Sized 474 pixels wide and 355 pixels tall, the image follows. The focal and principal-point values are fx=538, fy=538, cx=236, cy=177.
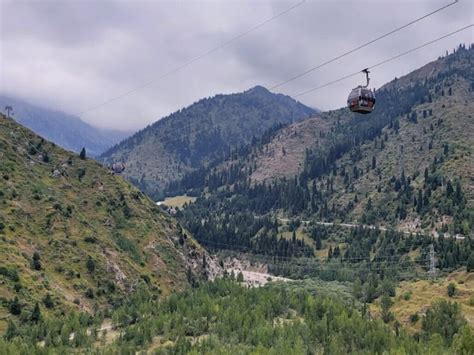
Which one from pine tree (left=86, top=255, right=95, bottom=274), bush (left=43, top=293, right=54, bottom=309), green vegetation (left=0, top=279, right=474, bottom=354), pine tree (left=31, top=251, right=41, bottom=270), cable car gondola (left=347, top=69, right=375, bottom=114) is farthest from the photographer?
pine tree (left=86, top=255, right=95, bottom=274)

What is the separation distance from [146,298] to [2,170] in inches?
2149

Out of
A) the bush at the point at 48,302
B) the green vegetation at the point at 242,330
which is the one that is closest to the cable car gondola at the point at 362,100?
the green vegetation at the point at 242,330

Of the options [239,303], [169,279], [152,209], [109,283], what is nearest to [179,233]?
[152,209]

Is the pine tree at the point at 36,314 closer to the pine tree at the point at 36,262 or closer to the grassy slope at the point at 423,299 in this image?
the pine tree at the point at 36,262

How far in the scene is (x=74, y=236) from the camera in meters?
138

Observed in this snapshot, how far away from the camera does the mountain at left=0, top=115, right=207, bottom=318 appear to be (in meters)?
117

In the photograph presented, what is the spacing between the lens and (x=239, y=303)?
113m

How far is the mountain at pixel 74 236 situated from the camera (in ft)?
384

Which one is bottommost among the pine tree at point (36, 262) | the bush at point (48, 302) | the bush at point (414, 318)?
the bush at point (414, 318)

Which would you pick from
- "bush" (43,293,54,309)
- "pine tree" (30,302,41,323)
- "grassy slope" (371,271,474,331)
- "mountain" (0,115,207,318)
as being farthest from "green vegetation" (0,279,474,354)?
"mountain" (0,115,207,318)

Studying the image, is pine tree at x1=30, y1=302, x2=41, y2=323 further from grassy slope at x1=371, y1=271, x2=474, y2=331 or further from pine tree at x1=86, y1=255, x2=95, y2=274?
grassy slope at x1=371, y1=271, x2=474, y2=331

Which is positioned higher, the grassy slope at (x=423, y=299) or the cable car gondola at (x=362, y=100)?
the cable car gondola at (x=362, y=100)

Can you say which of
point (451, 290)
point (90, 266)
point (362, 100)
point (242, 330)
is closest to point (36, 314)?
point (90, 266)

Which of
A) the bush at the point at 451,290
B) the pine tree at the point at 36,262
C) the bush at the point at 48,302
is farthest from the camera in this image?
the bush at the point at 451,290
